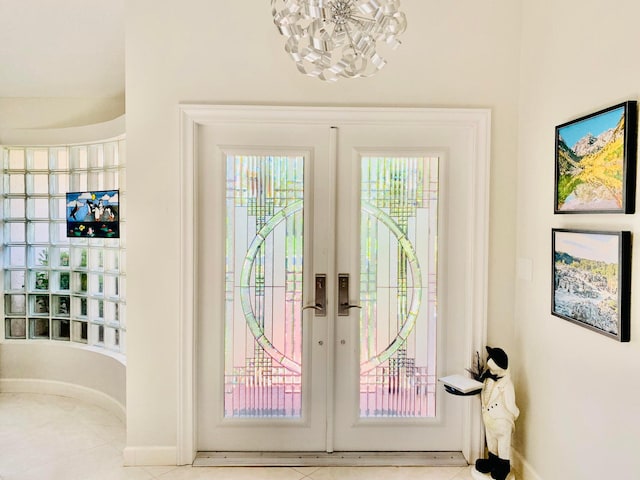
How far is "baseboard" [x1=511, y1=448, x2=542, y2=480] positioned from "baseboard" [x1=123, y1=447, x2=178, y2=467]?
202 cm

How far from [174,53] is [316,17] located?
1584mm

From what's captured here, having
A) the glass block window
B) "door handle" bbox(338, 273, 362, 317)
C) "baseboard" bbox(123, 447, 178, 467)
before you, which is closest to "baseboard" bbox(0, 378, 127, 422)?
the glass block window

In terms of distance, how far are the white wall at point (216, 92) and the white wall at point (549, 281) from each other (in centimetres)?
13

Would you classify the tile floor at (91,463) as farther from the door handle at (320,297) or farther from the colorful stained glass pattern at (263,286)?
the door handle at (320,297)

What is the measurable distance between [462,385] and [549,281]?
2.38 feet

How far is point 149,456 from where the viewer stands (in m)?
2.46

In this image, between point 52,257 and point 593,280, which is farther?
point 52,257

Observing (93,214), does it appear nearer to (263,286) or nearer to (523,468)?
(263,286)

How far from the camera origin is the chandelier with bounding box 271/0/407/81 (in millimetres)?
1153

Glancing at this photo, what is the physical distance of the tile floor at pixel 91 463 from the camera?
2355mm

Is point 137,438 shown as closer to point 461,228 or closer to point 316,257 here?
point 316,257

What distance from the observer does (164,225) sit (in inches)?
96.2

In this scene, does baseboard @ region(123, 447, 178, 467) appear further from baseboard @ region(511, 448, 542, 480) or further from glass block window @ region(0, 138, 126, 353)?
baseboard @ region(511, 448, 542, 480)

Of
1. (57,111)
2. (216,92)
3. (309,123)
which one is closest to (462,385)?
(309,123)
